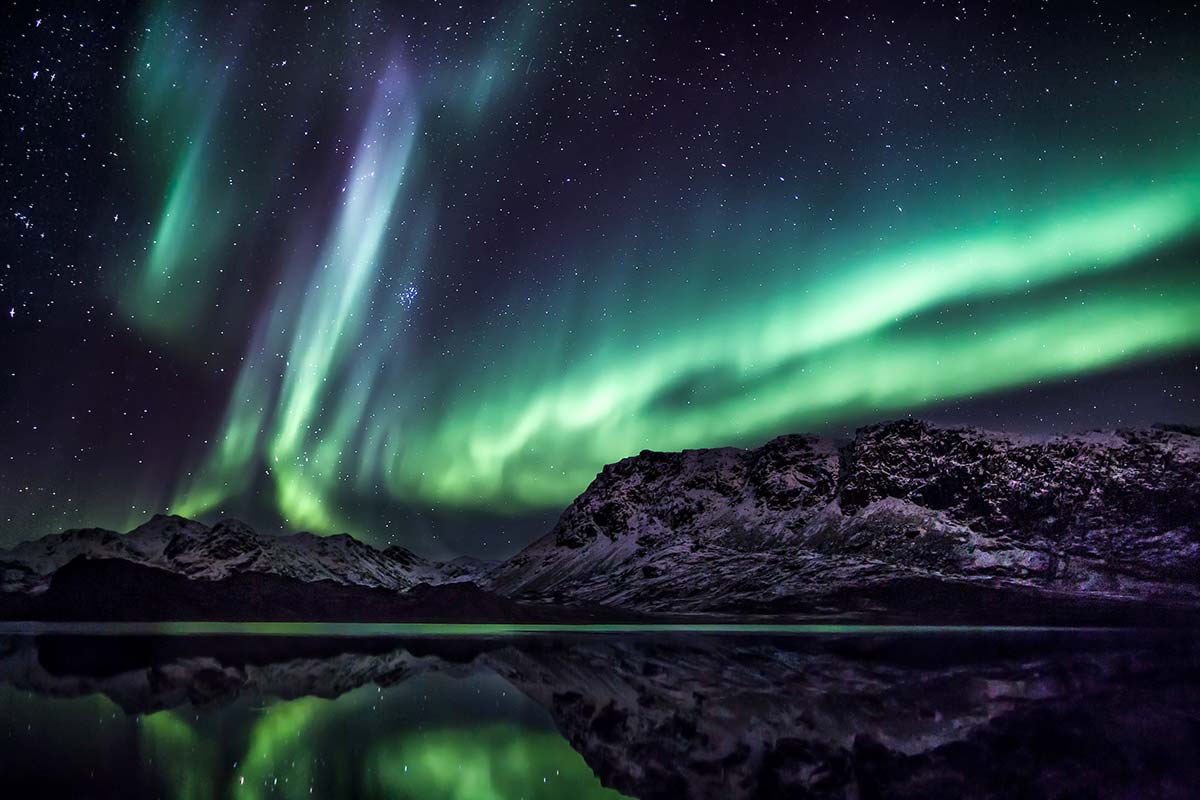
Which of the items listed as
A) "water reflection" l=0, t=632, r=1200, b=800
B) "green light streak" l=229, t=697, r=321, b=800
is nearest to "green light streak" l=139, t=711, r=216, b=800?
"water reflection" l=0, t=632, r=1200, b=800

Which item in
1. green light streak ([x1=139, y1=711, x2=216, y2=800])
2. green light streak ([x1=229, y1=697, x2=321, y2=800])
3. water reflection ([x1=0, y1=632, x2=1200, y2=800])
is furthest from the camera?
water reflection ([x1=0, y1=632, x2=1200, y2=800])

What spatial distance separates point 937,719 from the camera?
22406 mm

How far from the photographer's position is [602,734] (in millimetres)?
20391

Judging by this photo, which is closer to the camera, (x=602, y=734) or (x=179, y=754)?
(x=179, y=754)

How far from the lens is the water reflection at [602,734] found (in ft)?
48.3

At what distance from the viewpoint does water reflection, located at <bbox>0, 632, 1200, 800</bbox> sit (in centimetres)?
1473

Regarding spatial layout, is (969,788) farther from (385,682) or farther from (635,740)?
(385,682)

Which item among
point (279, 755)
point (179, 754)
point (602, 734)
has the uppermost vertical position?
A: point (602, 734)

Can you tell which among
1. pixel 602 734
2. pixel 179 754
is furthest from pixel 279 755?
pixel 602 734

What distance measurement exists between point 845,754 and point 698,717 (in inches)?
245

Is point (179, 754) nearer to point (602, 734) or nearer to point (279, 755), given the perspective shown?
point (279, 755)

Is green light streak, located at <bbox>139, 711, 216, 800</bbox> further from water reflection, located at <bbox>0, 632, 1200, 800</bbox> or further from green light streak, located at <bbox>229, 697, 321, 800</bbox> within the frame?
green light streak, located at <bbox>229, 697, 321, 800</bbox>

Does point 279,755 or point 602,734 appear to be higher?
point 602,734

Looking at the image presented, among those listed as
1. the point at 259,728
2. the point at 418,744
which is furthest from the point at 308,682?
the point at 418,744
